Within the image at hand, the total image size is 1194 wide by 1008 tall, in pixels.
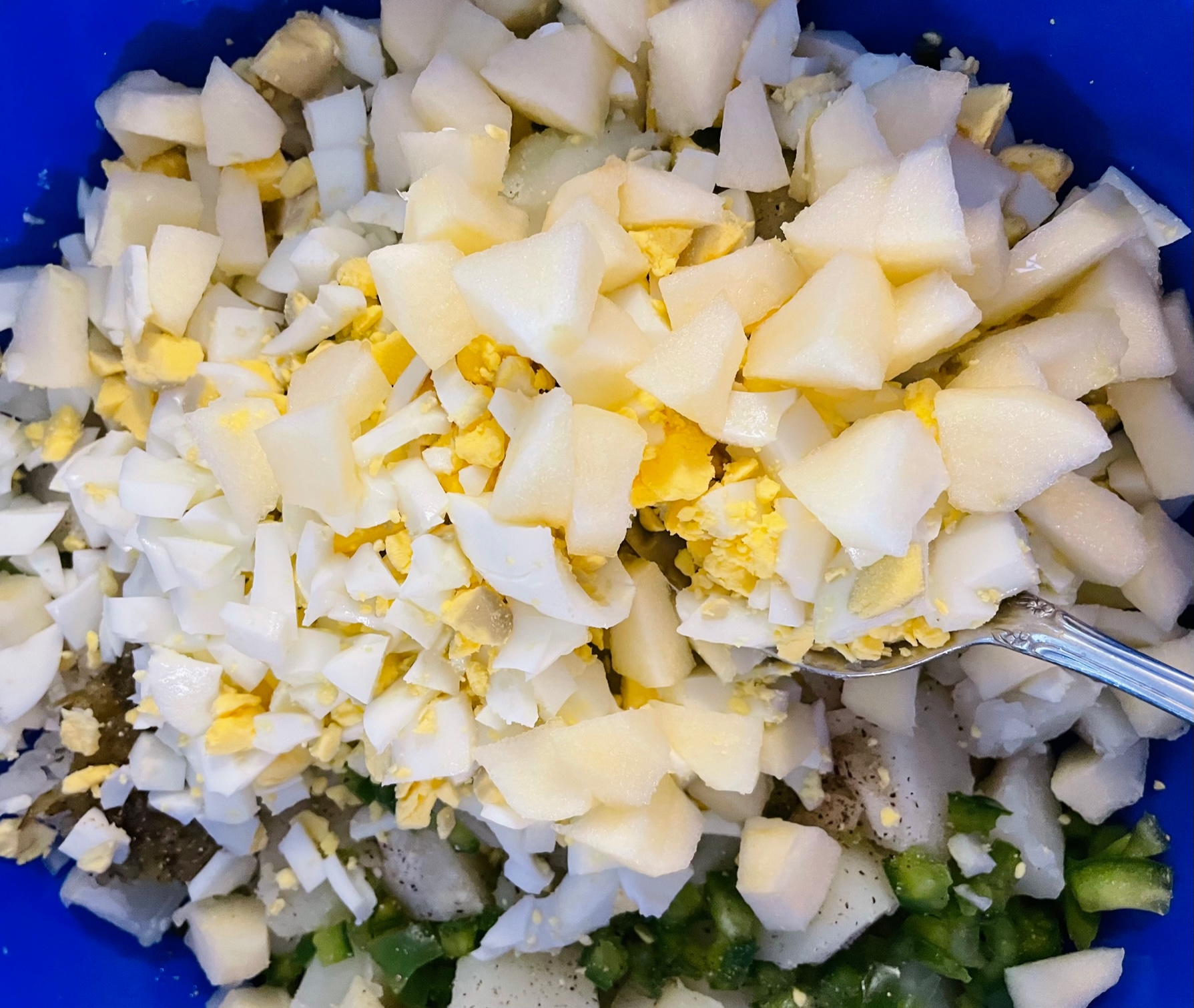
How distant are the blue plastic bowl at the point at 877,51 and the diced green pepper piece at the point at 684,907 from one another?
502 mm

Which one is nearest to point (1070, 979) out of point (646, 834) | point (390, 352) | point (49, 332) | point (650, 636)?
point (646, 834)

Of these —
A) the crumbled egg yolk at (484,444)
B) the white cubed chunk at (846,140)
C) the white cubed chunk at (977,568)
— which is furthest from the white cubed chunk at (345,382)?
the white cubed chunk at (977,568)

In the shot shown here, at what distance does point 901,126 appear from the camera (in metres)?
1.10

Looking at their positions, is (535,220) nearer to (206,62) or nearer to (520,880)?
(206,62)

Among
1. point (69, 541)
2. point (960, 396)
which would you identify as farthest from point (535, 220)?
point (69, 541)

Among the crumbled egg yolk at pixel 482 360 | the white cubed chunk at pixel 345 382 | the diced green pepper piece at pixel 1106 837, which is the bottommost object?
the diced green pepper piece at pixel 1106 837

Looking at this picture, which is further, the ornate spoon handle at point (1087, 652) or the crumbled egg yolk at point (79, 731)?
the crumbled egg yolk at point (79, 731)

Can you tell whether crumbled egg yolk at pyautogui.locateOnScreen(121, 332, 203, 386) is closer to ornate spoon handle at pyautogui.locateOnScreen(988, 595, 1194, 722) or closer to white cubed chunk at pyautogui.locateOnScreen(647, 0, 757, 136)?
white cubed chunk at pyautogui.locateOnScreen(647, 0, 757, 136)

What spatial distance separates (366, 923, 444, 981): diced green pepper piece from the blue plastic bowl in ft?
1.04

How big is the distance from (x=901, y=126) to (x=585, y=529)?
57cm

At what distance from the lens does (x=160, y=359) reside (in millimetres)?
1217

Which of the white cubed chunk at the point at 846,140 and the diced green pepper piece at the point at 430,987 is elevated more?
the white cubed chunk at the point at 846,140

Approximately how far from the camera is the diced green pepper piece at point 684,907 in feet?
4.25

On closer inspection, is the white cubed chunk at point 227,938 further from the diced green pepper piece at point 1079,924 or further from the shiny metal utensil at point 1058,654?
the diced green pepper piece at point 1079,924
